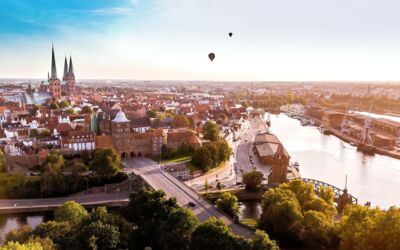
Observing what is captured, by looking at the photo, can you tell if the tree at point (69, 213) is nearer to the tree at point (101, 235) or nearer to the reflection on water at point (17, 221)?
the reflection on water at point (17, 221)

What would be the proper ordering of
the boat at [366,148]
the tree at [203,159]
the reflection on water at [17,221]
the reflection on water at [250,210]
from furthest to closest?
the boat at [366,148] < the tree at [203,159] < the reflection on water at [250,210] < the reflection on water at [17,221]

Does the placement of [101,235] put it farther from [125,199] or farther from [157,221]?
[125,199]

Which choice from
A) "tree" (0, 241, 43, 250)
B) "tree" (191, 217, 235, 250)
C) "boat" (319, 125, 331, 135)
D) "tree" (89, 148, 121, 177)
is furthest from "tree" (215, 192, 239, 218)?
"boat" (319, 125, 331, 135)

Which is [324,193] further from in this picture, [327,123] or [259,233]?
[327,123]

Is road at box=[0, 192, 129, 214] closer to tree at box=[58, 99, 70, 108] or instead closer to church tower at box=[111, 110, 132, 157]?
church tower at box=[111, 110, 132, 157]

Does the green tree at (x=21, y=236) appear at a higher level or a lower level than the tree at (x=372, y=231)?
lower

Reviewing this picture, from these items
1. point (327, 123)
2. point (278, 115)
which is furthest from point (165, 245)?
point (278, 115)

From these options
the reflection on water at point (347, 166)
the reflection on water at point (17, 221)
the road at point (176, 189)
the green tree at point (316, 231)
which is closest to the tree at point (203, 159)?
the road at point (176, 189)

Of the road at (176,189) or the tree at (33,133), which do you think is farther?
the tree at (33,133)
